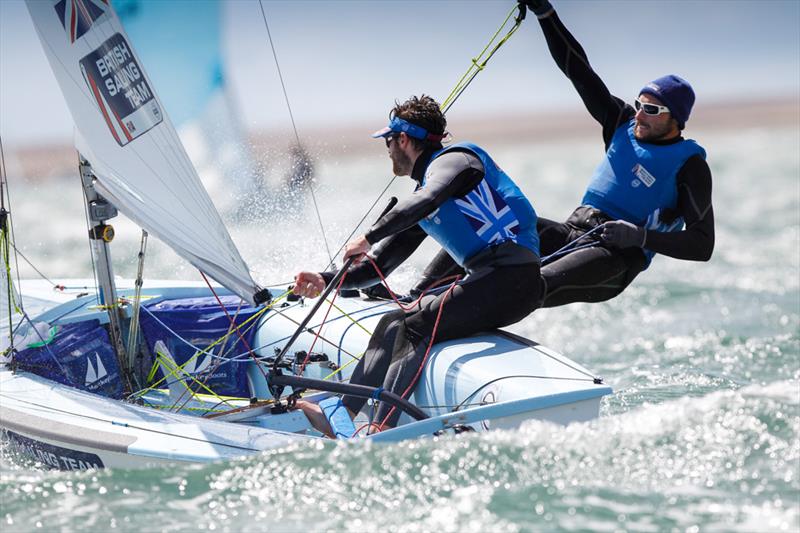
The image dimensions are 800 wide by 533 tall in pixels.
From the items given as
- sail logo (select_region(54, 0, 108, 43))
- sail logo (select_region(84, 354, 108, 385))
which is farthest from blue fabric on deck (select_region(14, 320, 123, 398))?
sail logo (select_region(54, 0, 108, 43))

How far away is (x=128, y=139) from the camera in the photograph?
3.31 metres

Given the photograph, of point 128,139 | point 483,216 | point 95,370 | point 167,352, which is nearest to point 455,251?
point 483,216

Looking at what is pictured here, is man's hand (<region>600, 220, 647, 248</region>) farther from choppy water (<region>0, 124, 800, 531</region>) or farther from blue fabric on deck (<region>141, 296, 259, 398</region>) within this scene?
blue fabric on deck (<region>141, 296, 259, 398</region>)

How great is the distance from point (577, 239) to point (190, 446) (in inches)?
63.1

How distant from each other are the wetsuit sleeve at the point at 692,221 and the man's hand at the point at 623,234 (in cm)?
3

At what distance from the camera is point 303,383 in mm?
2992

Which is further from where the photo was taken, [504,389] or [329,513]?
[504,389]

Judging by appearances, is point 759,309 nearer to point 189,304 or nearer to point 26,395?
point 189,304

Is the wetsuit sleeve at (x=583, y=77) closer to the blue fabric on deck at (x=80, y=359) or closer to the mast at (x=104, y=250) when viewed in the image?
the mast at (x=104, y=250)

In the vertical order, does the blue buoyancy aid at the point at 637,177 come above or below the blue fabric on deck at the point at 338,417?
above

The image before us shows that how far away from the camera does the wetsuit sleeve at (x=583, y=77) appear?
3688 millimetres

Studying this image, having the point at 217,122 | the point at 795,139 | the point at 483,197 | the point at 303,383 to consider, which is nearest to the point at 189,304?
the point at 217,122

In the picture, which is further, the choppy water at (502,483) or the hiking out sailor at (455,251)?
the hiking out sailor at (455,251)

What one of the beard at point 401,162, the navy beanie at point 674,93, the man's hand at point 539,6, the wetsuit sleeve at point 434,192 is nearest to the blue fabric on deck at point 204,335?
the beard at point 401,162
